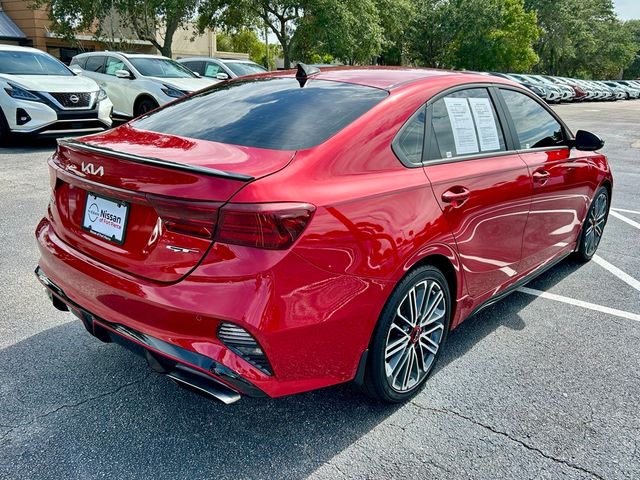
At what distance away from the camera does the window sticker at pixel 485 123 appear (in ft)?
10.5

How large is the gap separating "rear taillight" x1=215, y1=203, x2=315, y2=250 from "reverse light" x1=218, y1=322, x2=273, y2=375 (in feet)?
1.08

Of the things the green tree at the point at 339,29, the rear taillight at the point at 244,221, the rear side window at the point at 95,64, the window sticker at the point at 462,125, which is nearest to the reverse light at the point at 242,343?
the rear taillight at the point at 244,221

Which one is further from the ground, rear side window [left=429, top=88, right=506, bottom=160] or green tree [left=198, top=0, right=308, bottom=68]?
green tree [left=198, top=0, right=308, bottom=68]

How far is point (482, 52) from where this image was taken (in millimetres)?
43688

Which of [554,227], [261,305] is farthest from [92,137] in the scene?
[554,227]

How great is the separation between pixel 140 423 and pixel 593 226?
13.8 ft

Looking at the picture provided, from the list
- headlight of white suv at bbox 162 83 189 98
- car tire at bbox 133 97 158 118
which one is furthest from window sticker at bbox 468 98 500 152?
car tire at bbox 133 97 158 118

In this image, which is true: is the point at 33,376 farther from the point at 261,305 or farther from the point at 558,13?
the point at 558,13

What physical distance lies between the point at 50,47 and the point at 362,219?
34846 mm

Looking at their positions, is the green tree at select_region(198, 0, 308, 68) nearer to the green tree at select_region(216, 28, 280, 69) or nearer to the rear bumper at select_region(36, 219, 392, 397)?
the rear bumper at select_region(36, 219, 392, 397)

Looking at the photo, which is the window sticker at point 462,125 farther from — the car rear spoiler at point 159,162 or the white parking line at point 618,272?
the white parking line at point 618,272

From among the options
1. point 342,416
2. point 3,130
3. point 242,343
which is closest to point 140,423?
point 242,343

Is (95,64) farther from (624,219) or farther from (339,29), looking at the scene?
(339,29)

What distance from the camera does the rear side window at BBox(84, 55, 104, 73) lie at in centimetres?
1258
